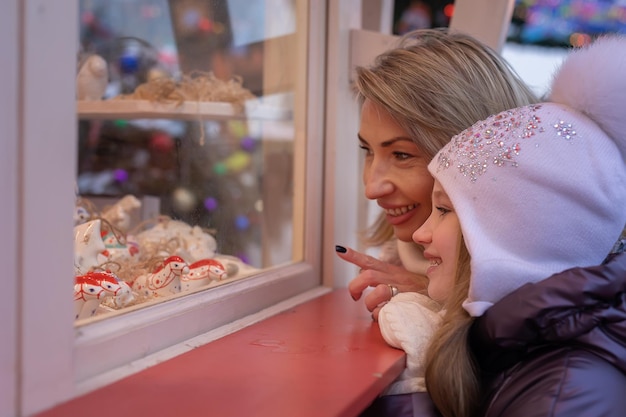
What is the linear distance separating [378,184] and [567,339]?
440 mm

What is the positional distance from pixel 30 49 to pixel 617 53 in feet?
2.22

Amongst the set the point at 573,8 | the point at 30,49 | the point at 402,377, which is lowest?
the point at 402,377

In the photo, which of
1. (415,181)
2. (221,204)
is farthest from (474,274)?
(221,204)

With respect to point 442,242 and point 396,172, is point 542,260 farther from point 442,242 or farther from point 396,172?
point 396,172

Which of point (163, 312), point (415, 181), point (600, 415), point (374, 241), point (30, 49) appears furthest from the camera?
point (374, 241)

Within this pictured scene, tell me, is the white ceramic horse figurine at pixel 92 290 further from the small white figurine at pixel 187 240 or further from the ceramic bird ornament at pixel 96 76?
the ceramic bird ornament at pixel 96 76

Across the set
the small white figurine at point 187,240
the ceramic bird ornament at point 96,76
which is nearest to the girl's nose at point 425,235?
A: the small white figurine at point 187,240

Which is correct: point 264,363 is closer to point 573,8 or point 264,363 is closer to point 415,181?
point 415,181

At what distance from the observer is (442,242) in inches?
34.8

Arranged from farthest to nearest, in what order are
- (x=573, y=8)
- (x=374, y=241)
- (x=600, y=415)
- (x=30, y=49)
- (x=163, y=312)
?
A: (x=573, y=8) < (x=374, y=241) < (x=163, y=312) < (x=600, y=415) < (x=30, y=49)

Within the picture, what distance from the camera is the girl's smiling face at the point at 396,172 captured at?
108 centimetres

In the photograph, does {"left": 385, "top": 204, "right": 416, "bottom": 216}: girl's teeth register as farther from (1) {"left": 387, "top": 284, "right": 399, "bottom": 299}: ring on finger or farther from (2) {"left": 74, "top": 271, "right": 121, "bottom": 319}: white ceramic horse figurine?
(2) {"left": 74, "top": 271, "right": 121, "bottom": 319}: white ceramic horse figurine

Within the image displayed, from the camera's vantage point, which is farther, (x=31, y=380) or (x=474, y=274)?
(x=474, y=274)

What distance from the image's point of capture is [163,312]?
2.62 feet
